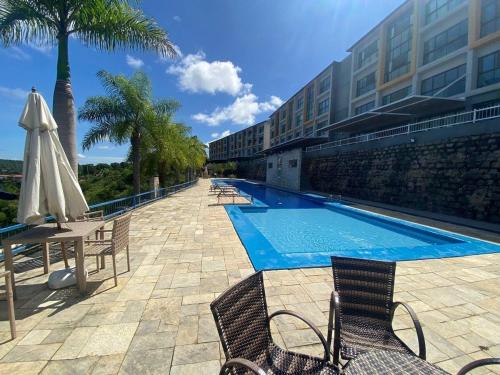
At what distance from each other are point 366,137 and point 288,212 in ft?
31.6

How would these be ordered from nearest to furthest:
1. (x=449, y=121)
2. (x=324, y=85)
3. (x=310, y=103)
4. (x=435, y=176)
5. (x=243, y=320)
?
(x=243, y=320)
(x=435, y=176)
(x=449, y=121)
(x=324, y=85)
(x=310, y=103)

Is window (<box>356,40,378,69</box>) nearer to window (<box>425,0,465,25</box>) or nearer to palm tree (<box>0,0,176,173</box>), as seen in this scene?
window (<box>425,0,465,25</box>)

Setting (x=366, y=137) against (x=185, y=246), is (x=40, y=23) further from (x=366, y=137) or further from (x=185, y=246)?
(x=366, y=137)

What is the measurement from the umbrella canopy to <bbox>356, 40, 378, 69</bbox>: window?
28.7 metres

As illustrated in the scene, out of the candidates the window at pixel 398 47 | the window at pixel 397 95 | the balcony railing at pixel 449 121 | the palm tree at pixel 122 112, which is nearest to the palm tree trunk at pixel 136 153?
the palm tree at pixel 122 112

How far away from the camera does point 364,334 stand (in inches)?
85.2

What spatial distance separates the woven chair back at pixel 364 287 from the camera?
2.28m

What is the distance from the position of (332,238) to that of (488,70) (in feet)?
52.4

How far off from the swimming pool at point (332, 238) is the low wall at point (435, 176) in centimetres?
337

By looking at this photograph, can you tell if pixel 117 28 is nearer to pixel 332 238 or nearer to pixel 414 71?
pixel 332 238

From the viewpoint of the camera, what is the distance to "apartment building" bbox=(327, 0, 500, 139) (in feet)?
47.4

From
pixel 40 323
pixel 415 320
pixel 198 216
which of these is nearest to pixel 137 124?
pixel 198 216

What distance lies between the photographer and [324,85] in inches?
1296

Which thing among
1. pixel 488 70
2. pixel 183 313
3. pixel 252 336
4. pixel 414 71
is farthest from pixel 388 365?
pixel 414 71
